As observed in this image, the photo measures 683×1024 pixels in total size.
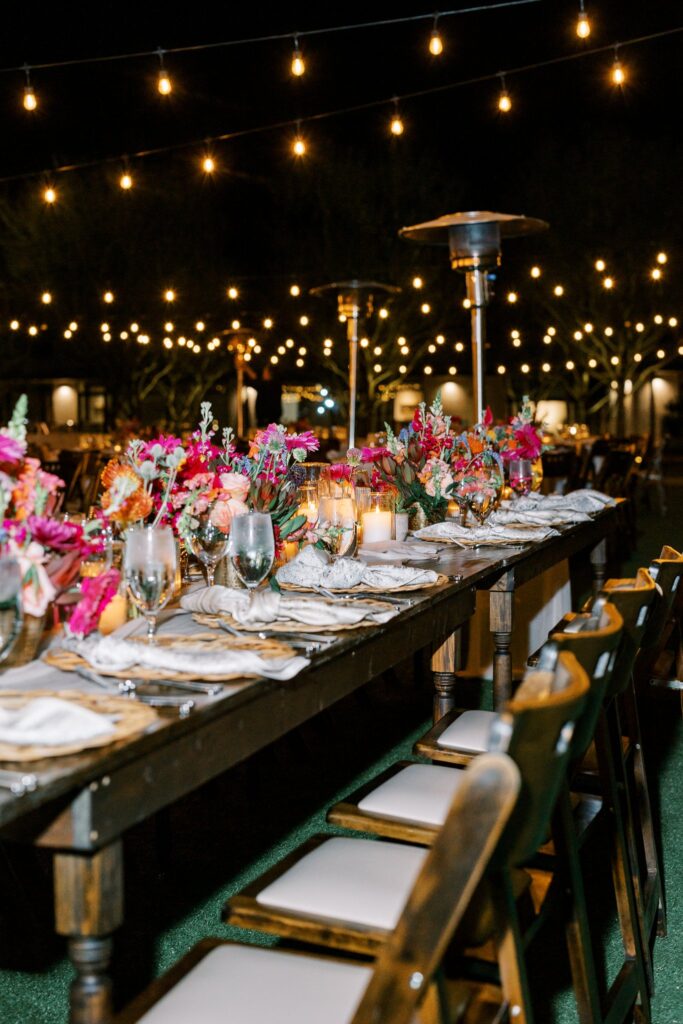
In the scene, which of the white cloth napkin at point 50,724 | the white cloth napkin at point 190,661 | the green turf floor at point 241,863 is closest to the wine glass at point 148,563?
the white cloth napkin at point 190,661

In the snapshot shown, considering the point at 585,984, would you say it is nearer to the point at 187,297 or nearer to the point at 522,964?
the point at 522,964

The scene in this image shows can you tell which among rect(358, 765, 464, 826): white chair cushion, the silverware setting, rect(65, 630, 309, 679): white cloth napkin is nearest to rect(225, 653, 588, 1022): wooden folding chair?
rect(358, 765, 464, 826): white chair cushion

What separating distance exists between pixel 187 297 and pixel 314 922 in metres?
21.1

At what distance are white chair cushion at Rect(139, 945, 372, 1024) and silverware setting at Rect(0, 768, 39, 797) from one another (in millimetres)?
430

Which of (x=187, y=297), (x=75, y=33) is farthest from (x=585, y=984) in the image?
(x=187, y=297)

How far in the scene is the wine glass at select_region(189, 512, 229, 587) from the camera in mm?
2459

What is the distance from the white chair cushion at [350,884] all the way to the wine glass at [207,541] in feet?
2.62

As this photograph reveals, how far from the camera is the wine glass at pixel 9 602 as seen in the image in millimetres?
1583

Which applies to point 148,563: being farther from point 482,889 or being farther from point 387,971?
point 387,971

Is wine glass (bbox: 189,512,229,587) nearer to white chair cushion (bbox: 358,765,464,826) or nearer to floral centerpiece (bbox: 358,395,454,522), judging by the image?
white chair cushion (bbox: 358,765,464,826)

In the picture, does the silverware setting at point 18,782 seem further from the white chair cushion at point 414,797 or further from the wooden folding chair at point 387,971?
the white chair cushion at point 414,797

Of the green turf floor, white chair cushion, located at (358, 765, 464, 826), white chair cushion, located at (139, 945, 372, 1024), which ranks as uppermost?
white chair cushion, located at (358, 765, 464, 826)

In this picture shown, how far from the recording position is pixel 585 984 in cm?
186

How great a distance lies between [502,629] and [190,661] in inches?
79.9
